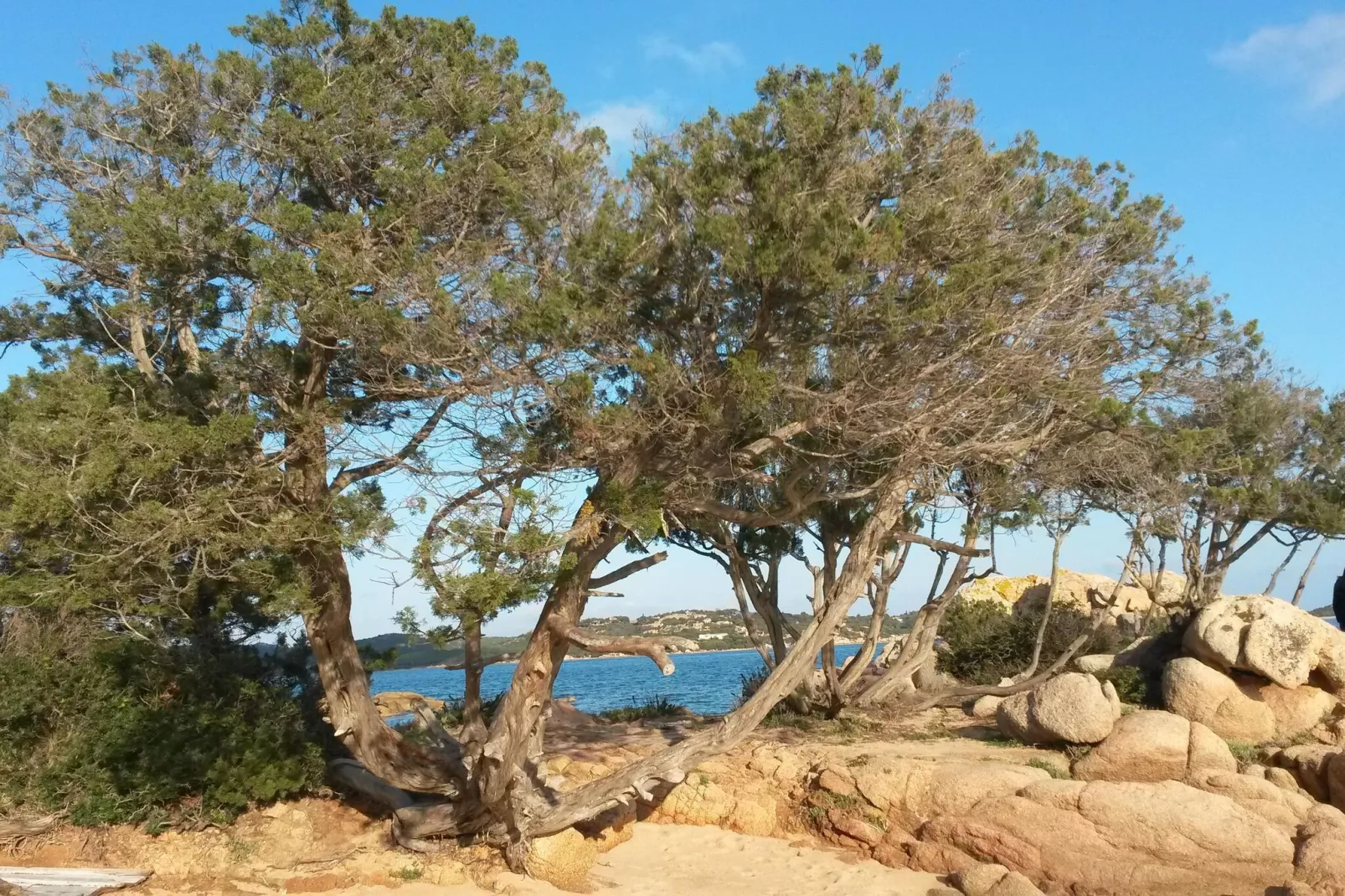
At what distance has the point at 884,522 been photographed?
1166cm

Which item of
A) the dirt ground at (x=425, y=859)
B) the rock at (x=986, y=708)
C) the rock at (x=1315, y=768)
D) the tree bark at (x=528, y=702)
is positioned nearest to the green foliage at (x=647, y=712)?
the rock at (x=986, y=708)

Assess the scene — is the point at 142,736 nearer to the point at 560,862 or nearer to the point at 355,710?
the point at 355,710

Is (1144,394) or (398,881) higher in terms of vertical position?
(1144,394)

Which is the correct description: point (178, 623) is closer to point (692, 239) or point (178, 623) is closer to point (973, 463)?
point (692, 239)

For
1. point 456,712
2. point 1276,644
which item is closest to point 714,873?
point 456,712

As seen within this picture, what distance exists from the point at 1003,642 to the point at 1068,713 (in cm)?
837

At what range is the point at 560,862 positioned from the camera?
995 cm

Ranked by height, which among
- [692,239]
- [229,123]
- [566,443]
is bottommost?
[566,443]

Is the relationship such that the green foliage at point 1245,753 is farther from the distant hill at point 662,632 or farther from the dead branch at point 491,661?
the dead branch at point 491,661

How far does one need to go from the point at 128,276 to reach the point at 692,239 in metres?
5.86

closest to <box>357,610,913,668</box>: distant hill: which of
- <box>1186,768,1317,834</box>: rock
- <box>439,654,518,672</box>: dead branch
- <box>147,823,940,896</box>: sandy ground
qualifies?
Result: <box>439,654,518,672</box>: dead branch

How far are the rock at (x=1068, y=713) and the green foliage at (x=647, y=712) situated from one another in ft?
22.6

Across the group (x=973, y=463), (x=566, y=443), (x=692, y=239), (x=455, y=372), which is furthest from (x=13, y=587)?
(x=973, y=463)

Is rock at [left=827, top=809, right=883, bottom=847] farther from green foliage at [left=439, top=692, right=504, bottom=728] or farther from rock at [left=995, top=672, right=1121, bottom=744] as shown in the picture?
green foliage at [left=439, top=692, right=504, bottom=728]
